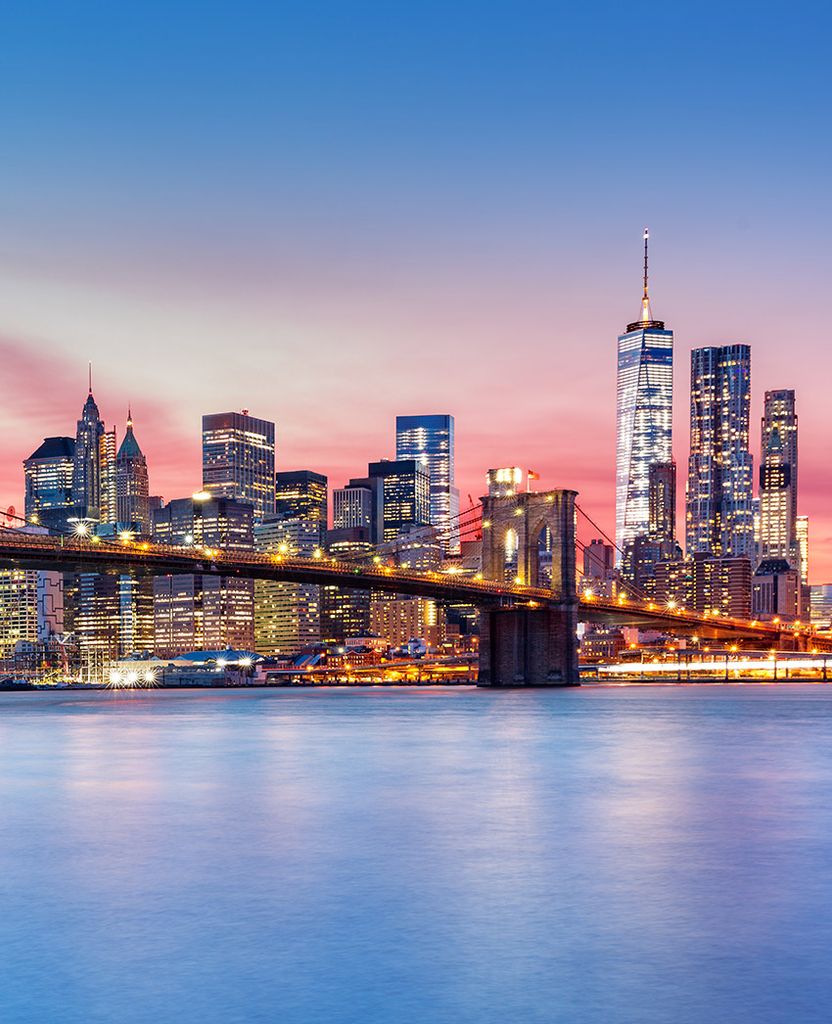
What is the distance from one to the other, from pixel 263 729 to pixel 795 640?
106263mm

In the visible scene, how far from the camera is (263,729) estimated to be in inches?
1977

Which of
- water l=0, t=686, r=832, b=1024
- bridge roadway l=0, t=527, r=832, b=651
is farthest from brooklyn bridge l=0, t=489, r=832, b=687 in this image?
water l=0, t=686, r=832, b=1024

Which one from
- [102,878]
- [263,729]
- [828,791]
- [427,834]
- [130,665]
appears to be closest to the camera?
[102,878]

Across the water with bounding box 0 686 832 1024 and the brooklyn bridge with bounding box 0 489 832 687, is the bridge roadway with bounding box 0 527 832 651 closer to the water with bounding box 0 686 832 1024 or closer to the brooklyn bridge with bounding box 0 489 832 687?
the brooklyn bridge with bounding box 0 489 832 687

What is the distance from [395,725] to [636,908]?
39.3 metres

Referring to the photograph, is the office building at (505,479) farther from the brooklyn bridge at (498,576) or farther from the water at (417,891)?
the water at (417,891)

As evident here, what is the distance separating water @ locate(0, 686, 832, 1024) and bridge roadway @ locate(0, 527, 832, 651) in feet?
134

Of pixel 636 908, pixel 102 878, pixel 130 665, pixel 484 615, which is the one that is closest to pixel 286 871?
pixel 102 878

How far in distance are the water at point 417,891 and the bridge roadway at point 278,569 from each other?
40878 millimetres

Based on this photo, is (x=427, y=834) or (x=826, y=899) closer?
(x=826, y=899)

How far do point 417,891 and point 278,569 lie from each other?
66.8 m

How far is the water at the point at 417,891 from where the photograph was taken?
33.7 feet

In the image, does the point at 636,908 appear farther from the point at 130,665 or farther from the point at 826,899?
the point at 130,665

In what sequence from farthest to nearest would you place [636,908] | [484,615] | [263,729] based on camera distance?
1. [484,615]
2. [263,729]
3. [636,908]
